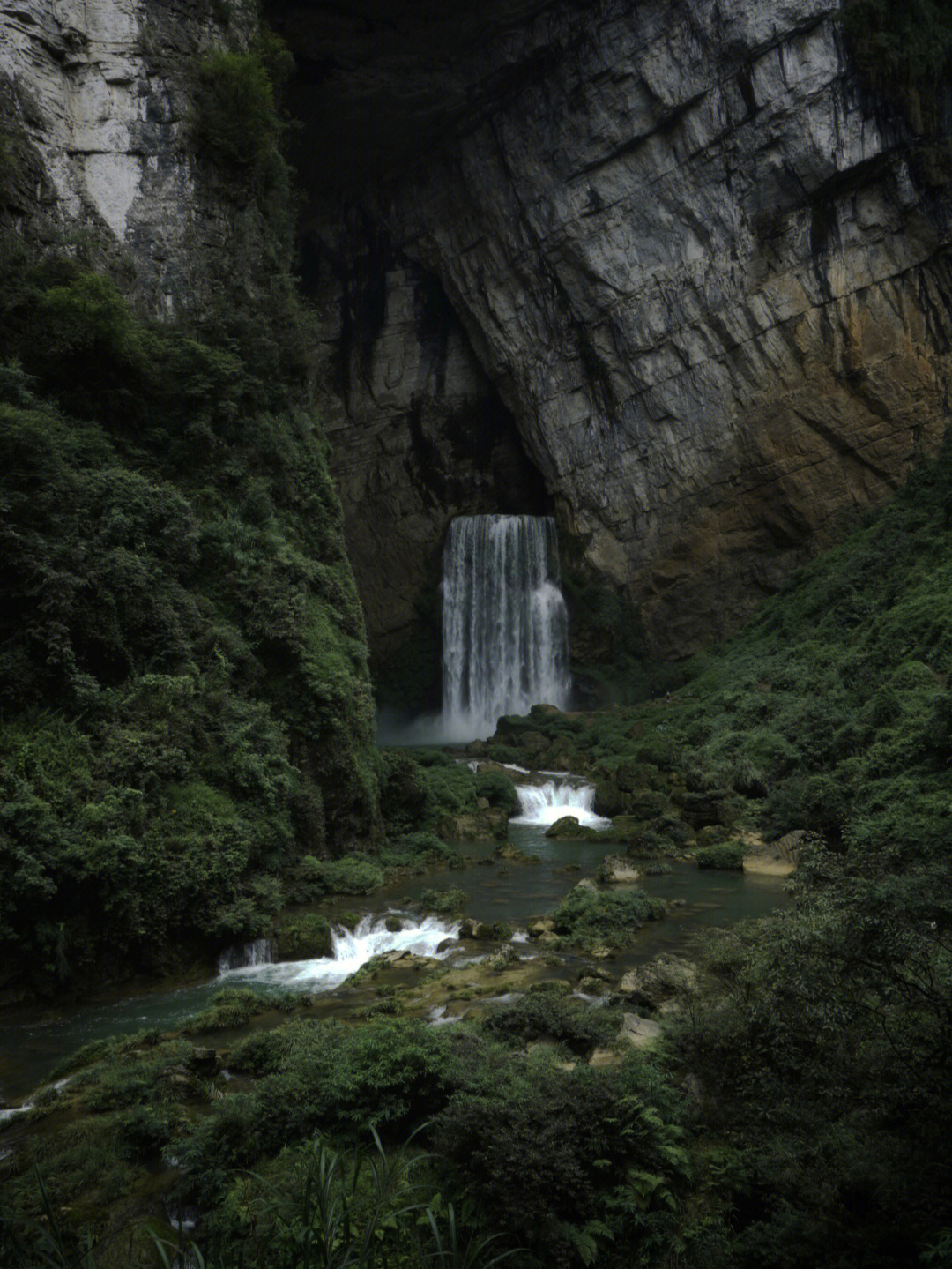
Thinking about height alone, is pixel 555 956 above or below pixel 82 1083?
below

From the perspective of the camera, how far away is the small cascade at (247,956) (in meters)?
10.6

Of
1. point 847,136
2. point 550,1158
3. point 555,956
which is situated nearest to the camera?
point 550,1158

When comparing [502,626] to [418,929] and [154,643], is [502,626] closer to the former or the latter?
[154,643]

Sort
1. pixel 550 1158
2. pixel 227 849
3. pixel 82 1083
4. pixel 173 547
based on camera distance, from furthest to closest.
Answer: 1. pixel 173 547
2. pixel 227 849
3. pixel 82 1083
4. pixel 550 1158

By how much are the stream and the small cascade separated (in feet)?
0.04

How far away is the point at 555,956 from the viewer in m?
10.3

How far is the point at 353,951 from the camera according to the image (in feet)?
36.9

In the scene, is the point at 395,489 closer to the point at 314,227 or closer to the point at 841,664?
the point at 314,227

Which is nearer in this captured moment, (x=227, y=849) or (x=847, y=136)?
(x=227, y=849)

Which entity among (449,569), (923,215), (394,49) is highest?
(394,49)

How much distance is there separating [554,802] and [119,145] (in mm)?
17326

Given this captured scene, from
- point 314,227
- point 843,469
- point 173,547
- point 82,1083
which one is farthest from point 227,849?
point 314,227

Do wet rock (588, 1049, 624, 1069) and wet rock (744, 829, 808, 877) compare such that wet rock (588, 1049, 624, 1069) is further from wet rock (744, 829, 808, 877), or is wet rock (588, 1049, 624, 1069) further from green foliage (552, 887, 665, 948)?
wet rock (744, 829, 808, 877)

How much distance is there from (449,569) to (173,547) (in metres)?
21.4
